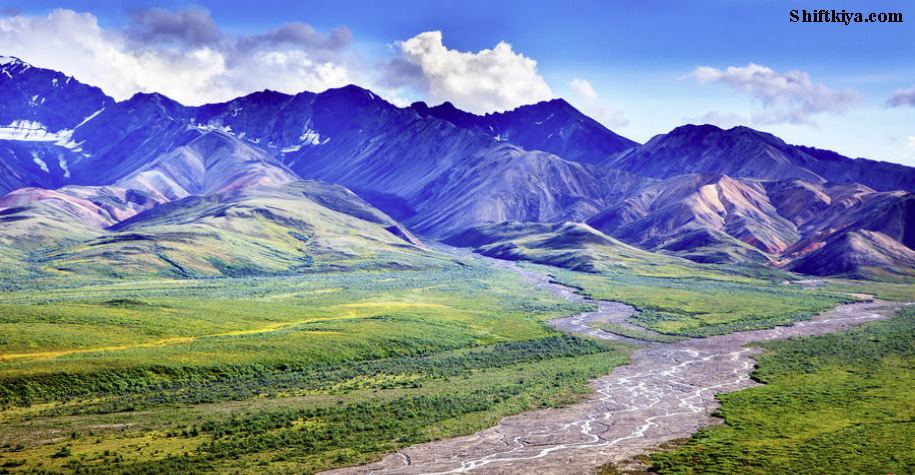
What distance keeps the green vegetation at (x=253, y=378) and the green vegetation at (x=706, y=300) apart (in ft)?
82.9

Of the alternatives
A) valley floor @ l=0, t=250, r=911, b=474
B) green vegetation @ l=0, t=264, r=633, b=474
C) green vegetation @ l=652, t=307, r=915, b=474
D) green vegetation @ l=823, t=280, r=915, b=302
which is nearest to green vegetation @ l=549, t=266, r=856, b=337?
valley floor @ l=0, t=250, r=911, b=474

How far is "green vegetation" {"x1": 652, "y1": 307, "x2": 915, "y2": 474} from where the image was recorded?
39219 millimetres

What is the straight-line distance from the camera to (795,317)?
120938 millimetres

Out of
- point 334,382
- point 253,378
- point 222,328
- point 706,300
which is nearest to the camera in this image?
point 334,382

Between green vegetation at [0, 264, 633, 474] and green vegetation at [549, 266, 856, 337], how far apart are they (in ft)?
82.9

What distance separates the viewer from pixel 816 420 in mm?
50188

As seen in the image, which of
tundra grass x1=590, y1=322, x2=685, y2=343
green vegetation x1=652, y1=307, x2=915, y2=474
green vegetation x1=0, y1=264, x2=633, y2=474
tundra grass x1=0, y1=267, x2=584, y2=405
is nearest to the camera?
green vegetation x1=652, y1=307, x2=915, y2=474

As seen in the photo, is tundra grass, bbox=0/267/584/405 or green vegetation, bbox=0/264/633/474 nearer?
green vegetation, bbox=0/264/633/474

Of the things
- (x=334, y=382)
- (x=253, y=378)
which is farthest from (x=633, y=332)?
(x=253, y=378)

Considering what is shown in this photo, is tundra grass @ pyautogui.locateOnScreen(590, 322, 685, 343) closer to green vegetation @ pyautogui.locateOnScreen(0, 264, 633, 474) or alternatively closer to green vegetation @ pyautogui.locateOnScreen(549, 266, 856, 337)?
green vegetation @ pyautogui.locateOnScreen(549, 266, 856, 337)

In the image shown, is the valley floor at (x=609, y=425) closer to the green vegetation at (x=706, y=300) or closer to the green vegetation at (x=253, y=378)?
the green vegetation at (x=253, y=378)

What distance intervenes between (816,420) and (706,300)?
101 metres

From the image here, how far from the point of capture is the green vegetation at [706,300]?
113312mm

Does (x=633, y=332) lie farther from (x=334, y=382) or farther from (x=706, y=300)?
(x=334, y=382)
